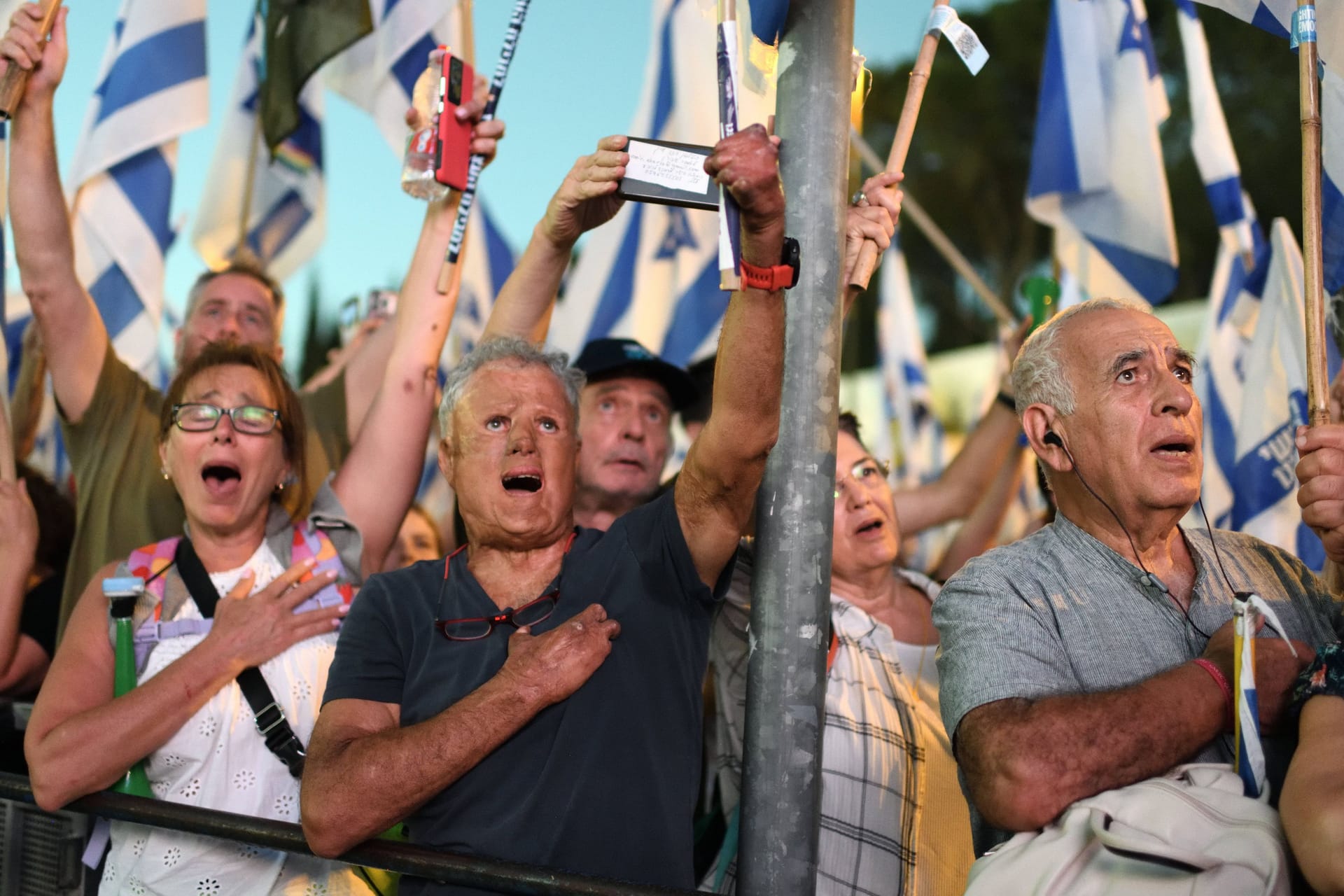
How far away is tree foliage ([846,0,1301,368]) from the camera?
70.5 feet

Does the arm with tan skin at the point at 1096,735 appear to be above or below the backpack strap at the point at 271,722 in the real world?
above

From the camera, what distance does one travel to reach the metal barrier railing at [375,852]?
1921 millimetres

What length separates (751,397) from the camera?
1.93 metres

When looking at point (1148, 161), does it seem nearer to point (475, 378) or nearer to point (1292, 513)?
point (1292, 513)

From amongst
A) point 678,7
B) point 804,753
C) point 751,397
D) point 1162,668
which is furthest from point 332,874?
point 678,7

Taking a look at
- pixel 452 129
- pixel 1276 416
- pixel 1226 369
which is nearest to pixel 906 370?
pixel 1226 369

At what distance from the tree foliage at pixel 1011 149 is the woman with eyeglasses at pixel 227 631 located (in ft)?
59.8

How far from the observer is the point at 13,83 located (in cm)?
336

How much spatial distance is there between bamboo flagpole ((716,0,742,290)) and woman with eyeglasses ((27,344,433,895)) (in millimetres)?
1503

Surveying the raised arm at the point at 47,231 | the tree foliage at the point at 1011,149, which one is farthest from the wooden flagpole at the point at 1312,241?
the tree foliage at the point at 1011,149

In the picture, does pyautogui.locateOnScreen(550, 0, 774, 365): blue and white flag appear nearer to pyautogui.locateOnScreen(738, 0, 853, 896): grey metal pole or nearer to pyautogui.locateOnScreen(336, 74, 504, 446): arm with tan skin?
pyautogui.locateOnScreen(336, 74, 504, 446): arm with tan skin

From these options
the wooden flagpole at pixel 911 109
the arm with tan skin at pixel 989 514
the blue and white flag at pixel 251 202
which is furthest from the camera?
the blue and white flag at pixel 251 202

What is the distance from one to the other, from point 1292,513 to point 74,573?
377 centimetres

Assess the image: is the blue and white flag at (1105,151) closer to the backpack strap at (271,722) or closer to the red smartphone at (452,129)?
the red smartphone at (452,129)
